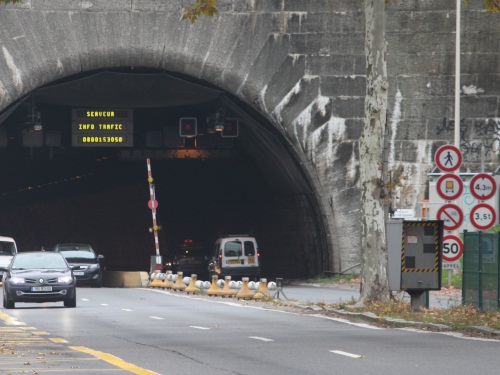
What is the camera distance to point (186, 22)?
1528 inches

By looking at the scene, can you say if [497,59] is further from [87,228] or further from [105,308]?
[87,228]

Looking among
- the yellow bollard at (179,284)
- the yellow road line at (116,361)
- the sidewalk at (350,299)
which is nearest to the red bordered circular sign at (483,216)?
the sidewalk at (350,299)

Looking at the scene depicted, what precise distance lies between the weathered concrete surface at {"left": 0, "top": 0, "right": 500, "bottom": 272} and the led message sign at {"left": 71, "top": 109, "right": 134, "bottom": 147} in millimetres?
5770

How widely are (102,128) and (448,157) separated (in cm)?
2391

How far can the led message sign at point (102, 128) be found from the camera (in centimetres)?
4450

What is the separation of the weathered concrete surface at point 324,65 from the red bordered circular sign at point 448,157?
1705 centimetres

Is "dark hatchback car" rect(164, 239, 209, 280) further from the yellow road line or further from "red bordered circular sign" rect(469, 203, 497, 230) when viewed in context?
the yellow road line

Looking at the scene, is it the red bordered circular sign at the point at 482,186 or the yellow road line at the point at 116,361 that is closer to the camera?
the yellow road line at the point at 116,361

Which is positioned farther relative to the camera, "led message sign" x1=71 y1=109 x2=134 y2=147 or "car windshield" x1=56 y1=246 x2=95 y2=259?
"led message sign" x1=71 y1=109 x2=134 y2=147

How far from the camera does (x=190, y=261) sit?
51.4 meters

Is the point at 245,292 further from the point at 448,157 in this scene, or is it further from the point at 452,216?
the point at 448,157

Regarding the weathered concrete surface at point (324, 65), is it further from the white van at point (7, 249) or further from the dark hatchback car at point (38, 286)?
the dark hatchback car at point (38, 286)

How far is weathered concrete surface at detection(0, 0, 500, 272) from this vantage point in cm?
3859

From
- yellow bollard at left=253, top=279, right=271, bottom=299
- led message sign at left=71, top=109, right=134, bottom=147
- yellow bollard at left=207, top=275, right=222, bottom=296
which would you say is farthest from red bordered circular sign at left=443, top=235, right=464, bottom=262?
led message sign at left=71, top=109, right=134, bottom=147
